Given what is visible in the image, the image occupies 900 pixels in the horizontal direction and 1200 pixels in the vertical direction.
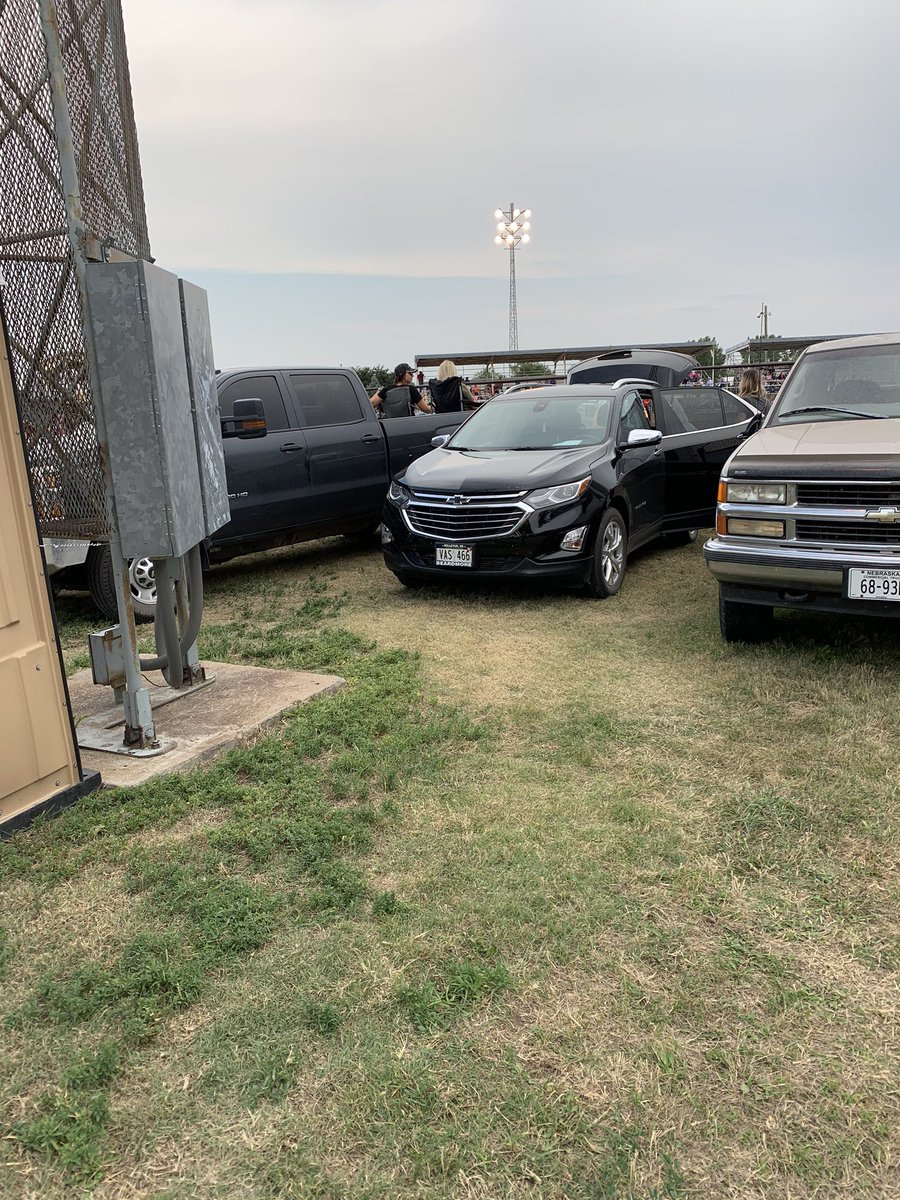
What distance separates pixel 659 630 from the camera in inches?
Result: 235

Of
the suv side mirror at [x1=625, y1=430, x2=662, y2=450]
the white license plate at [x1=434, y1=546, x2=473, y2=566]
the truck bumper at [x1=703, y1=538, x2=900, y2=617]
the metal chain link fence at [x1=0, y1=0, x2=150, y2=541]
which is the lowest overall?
the white license plate at [x1=434, y1=546, x2=473, y2=566]

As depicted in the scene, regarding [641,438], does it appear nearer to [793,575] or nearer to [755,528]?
[755,528]

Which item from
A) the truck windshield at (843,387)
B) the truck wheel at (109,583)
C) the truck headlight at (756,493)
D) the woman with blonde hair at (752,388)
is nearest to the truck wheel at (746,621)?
the truck headlight at (756,493)

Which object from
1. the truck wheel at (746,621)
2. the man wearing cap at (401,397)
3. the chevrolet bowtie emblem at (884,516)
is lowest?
the truck wheel at (746,621)

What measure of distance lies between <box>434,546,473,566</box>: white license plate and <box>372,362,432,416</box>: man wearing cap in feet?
12.9

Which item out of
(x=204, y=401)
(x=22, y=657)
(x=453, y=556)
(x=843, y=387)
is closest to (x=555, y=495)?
(x=453, y=556)

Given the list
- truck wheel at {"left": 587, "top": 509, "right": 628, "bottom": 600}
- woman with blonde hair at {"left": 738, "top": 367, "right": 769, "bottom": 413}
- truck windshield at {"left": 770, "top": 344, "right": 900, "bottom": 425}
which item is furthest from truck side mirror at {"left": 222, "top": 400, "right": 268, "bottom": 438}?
woman with blonde hair at {"left": 738, "top": 367, "right": 769, "bottom": 413}

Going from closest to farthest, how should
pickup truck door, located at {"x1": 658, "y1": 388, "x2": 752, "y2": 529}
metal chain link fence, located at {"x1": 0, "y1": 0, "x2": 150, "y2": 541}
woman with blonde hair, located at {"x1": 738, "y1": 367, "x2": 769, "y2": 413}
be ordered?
1. metal chain link fence, located at {"x1": 0, "y1": 0, "x2": 150, "y2": 541}
2. pickup truck door, located at {"x1": 658, "y1": 388, "x2": 752, "y2": 529}
3. woman with blonde hair, located at {"x1": 738, "y1": 367, "x2": 769, "y2": 413}

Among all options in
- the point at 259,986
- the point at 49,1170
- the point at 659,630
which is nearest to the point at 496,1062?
the point at 259,986

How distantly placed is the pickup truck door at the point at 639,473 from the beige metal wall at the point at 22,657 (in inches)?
191

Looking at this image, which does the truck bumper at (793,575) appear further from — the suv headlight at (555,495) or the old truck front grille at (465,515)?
the old truck front grille at (465,515)

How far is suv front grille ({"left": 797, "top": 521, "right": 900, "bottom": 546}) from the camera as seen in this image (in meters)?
4.55

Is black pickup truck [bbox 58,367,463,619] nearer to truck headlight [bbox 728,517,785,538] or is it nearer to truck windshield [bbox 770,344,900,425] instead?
truck headlight [bbox 728,517,785,538]

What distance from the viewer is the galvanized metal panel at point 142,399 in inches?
139
